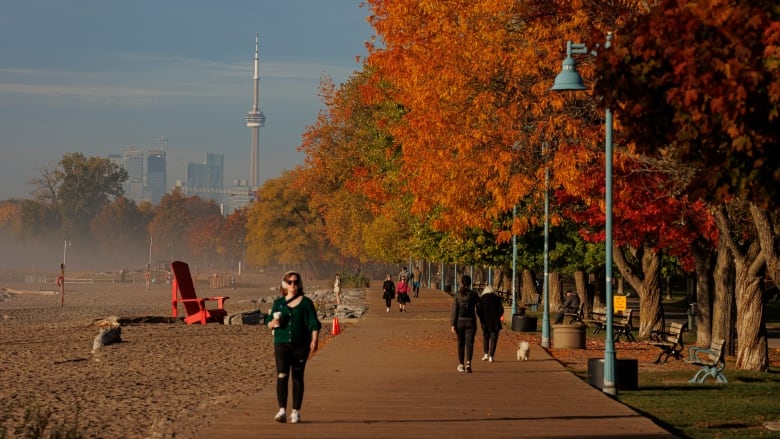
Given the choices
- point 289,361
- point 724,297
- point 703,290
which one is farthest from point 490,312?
point 703,290

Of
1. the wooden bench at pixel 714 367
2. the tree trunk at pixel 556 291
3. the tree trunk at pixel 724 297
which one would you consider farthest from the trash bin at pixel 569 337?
the tree trunk at pixel 556 291

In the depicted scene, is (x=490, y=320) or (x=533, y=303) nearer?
(x=490, y=320)

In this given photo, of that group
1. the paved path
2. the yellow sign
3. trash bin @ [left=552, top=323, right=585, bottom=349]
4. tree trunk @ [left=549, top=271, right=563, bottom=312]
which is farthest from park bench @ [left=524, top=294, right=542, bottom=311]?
the paved path

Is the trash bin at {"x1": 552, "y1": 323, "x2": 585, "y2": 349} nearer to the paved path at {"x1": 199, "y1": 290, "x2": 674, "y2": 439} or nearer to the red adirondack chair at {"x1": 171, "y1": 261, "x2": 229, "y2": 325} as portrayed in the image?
the paved path at {"x1": 199, "y1": 290, "x2": 674, "y2": 439}

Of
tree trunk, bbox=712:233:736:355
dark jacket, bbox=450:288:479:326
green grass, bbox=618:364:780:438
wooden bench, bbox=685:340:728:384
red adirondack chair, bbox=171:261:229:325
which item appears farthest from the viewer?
red adirondack chair, bbox=171:261:229:325

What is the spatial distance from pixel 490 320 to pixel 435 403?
27.6ft

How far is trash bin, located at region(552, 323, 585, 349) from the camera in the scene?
3241cm

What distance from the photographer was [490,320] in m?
26.7

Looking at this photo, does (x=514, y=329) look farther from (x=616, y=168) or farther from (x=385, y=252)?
(x=385, y=252)

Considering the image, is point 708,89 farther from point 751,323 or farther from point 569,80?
point 751,323

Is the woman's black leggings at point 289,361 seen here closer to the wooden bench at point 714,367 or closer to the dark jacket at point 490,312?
the wooden bench at point 714,367

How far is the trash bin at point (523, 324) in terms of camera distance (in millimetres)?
39750

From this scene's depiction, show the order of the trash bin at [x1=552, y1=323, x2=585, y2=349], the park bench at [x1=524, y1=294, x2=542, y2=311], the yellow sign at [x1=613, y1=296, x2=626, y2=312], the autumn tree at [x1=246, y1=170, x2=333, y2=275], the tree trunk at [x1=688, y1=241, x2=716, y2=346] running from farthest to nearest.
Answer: the autumn tree at [x1=246, y1=170, x2=333, y2=275]
the park bench at [x1=524, y1=294, x2=542, y2=311]
the yellow sign at [x1=613, y1=296, x2=626, y2=312]
the tree trunk at [x1=688, y1=241, x2=716, y2=346]
the trash bin at [x1=552, y1=323, x2=585, y2=349]

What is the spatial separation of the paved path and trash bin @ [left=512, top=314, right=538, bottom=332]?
403 inches
